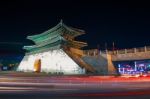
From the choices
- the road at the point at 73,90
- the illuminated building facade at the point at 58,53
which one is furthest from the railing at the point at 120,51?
the road at the point at 73,90

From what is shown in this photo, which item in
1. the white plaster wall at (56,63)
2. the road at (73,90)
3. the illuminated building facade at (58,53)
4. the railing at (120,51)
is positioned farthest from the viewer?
the illuminated building facade at (58,53)

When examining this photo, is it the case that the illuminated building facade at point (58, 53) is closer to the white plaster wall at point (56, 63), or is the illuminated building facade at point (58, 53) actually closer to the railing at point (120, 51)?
the white plaster wall at point (56, 63)

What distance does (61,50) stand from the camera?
72875 millimetres

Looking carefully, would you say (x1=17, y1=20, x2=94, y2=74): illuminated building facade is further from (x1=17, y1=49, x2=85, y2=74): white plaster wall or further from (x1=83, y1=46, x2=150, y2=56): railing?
(x1=83, y1=46, x2=150, y2=56): railing

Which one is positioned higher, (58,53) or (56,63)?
(58,53)

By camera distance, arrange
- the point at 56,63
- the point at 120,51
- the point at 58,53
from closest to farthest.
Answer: the point at 120,51
the point at 58,53
the point at 56,63

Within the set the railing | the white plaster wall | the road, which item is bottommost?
the road

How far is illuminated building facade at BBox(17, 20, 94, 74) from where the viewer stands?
232 ft

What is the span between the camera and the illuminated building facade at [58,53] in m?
70.6

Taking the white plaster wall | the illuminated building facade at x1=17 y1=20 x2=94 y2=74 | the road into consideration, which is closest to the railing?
the illuminated building facade at x1=17 y1=20 x2=94 y2=74

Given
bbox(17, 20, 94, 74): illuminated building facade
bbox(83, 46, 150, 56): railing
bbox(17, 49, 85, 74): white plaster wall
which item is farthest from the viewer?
bbox(17, 20, 94, 74): illuminated building facade

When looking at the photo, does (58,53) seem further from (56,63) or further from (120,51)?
(120,51)

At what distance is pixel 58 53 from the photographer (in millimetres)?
74000

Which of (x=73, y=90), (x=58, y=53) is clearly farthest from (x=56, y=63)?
(x=73, y=90)
